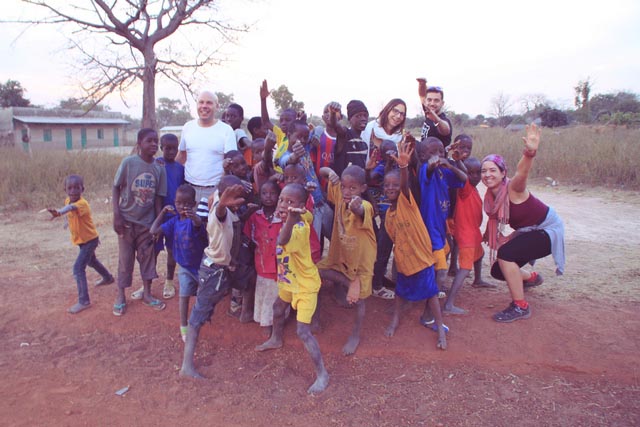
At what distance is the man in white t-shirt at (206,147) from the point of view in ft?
13.1

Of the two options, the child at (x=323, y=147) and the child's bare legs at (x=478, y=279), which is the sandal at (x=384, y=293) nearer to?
the child's bare legs at (x=478, y=279)

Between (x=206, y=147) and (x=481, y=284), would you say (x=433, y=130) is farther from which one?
(x=206, y=147)

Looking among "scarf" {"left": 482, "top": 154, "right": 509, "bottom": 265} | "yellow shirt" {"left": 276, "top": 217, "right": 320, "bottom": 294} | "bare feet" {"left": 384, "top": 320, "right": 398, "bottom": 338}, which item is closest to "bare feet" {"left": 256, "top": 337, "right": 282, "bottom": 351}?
"yellow shirt" {"left": 276, "top": 217, "right": 320, "bottom": 294}

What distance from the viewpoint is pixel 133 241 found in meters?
4.16

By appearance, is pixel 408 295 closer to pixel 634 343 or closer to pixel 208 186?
pixel 634 343

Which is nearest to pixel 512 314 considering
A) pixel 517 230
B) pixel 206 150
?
pixel 517 230

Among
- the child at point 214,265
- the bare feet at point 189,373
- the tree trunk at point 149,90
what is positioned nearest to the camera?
the child at point 214,265

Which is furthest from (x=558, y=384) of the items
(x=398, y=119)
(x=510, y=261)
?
(x=398, y=119)

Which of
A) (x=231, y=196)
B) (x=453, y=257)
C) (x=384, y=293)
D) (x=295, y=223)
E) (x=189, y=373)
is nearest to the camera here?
(x=231, y=196)

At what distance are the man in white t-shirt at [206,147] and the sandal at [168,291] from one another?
1.14m

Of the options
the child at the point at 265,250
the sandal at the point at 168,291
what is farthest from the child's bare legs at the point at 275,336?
the sandal at the point at 168,291

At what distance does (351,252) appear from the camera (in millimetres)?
3443

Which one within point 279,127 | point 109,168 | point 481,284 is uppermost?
point 279,127

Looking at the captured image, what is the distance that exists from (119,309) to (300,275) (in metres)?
2.07
